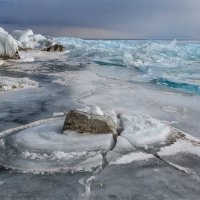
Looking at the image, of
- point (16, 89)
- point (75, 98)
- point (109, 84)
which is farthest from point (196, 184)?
point (109, 84)

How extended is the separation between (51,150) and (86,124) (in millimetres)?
652

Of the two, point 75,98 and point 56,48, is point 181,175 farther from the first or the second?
point 56,48

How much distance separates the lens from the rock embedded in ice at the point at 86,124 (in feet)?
15.6

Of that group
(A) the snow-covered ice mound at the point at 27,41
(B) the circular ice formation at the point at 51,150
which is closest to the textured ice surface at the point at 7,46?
(A) the snow-covered ice mound at the point at 27,41

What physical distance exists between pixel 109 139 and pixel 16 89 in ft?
16.4

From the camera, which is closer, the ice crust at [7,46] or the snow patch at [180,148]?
the snow patch at [180,148]

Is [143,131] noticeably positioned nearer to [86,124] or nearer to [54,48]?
[86,124]

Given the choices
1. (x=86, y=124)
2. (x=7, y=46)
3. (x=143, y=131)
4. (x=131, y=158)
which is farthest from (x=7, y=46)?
(x=131, y=158)

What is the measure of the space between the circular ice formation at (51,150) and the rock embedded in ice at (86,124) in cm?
9

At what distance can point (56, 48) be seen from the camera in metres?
31.1

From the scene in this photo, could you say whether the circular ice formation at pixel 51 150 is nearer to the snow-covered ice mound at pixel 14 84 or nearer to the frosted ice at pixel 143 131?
the frosted ice at pixel 143 131

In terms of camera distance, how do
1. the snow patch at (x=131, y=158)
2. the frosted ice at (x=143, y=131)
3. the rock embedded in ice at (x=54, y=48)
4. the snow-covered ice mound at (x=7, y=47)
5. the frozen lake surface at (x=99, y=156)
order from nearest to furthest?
the frozen lake surface at (x=99, y=156), the snow patch at (x=131, y=158), the frosted ice at (x=143, y=131), the snow-covered ice mound at (x=7, y=47), the rock embedded in ice at (x=54, y=48)

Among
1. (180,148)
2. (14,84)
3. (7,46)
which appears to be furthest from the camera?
(7,46)

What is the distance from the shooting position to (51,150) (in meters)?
4.37
